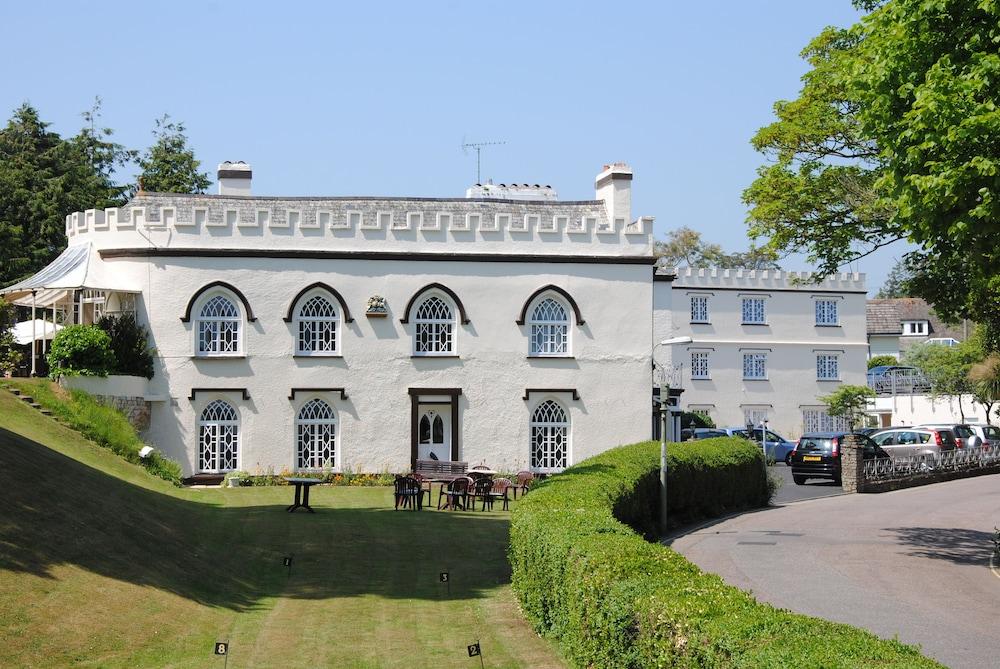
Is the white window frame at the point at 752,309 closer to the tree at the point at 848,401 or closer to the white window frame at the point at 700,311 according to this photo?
the white window frame at the point at 700,311

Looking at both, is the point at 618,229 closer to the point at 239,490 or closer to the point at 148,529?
the point at 239,490

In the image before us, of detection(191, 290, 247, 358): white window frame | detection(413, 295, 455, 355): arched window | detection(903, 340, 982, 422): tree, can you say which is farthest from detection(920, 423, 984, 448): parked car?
detection(191, 290, 247, 358): white window frame

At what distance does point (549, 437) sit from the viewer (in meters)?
35.4

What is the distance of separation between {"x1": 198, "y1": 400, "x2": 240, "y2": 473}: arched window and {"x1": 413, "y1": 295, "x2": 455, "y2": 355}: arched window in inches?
230

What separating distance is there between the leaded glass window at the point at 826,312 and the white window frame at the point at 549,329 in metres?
26.1

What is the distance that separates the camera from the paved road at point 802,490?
33812 mm

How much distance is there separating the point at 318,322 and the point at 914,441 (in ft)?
75.1

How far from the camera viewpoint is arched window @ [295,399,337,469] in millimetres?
34188

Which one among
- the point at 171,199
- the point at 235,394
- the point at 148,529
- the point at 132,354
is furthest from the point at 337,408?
the point at 148,529

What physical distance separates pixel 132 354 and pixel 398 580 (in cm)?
1732

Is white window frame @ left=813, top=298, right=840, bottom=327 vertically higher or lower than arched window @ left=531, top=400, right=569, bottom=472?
higher

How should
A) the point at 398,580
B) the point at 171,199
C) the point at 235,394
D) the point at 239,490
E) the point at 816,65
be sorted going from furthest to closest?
1. the point at 171,199
2. the point at 235,394
3. the point at 239,490
4. the point at 816,65
5. the point at 398,580

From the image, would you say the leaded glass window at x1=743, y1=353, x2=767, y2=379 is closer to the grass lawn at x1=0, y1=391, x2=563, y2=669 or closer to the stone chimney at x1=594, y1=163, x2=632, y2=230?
the stone chimney at x1=594, y1=163, x2=632, y2=230

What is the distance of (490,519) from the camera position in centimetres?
2603
